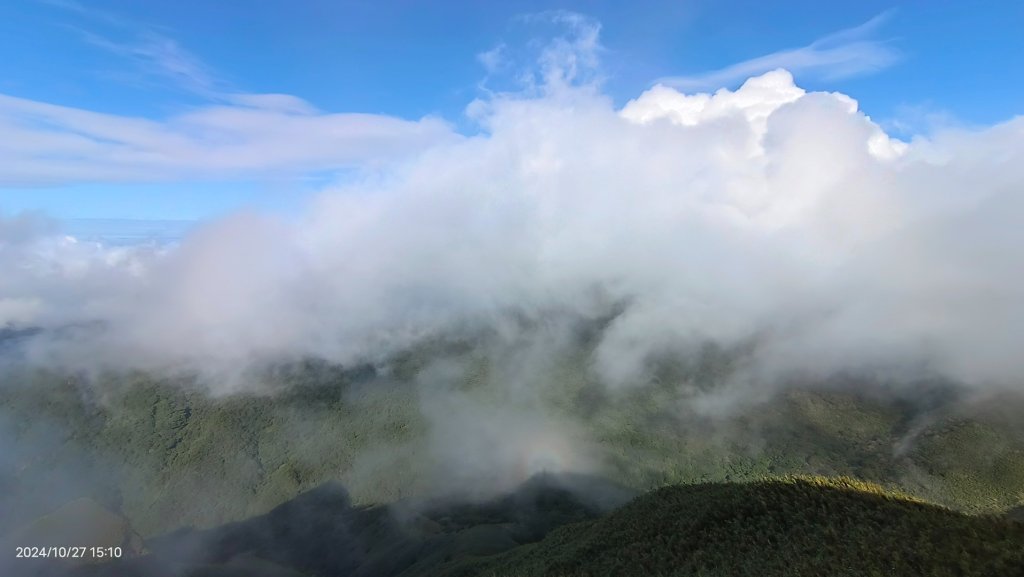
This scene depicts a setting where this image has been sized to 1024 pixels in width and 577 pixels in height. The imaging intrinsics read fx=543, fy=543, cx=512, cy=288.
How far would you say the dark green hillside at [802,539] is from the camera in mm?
44281

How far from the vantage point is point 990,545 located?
138 feet

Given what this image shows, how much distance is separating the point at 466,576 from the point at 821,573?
164 metres

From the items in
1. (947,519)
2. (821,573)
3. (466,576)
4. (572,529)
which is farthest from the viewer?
(466,576)

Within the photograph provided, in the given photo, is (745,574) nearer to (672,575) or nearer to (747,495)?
(672,575)

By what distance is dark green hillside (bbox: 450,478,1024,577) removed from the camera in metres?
44.3

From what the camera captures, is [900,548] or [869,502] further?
[869,502]

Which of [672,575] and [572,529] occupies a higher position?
[672,575]

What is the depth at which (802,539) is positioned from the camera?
193 ft

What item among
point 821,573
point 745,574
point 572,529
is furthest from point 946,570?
point 572,529

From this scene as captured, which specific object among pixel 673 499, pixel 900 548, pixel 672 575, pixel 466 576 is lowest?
pixel 466 576

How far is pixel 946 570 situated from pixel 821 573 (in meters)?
9.12

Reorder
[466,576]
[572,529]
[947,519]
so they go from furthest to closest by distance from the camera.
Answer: [466,576], [572,529], [947,519]

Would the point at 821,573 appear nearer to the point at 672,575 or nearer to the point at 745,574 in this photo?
the point at 745,574

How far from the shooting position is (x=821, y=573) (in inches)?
1877
